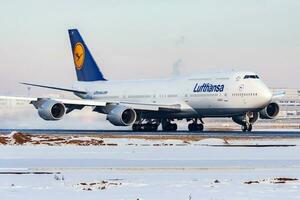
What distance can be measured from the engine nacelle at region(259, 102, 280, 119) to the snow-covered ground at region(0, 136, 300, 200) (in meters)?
29.1

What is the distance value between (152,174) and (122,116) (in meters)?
39.0

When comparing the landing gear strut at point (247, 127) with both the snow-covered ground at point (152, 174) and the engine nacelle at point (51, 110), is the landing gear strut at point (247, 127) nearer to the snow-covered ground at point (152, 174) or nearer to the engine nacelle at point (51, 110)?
the engine nacelle at point (51, 110)

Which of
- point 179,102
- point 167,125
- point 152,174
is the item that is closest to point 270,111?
point 179,102

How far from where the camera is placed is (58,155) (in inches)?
1307

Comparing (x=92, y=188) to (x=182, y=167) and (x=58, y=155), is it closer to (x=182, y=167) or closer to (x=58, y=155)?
(x=182, y=167)

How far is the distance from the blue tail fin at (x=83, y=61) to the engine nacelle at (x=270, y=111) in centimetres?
2052

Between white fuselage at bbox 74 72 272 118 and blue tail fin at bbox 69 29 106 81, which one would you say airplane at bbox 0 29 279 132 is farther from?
blue tail fin at bbox 69 29 106 81

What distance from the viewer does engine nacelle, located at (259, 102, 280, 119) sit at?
214ft

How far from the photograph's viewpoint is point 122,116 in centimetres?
Result: 6228

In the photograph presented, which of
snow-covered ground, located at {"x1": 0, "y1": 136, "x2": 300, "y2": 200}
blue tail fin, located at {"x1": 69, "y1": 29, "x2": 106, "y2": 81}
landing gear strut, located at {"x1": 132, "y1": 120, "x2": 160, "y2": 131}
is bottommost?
snow-covered ground, located at {"x1": 0, "y1": 136, "x2": 300, "y2": 200}

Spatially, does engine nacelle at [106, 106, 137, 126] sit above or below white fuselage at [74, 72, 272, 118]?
below

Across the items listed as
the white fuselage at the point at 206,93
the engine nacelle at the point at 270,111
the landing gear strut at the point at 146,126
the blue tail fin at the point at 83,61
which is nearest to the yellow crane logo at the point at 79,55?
the blue tail fin at the point at 83,61

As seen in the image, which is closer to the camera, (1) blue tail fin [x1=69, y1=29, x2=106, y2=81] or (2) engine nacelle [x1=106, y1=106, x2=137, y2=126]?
(2) engine nacelle [x1=106, y1=106, x2=137, y2=126]

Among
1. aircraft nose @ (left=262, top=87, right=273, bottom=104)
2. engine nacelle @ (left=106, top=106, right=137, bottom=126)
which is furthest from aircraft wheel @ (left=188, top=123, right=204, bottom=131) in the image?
aircraft nose @ (left=262, top=87, right=273, bottom=104)
